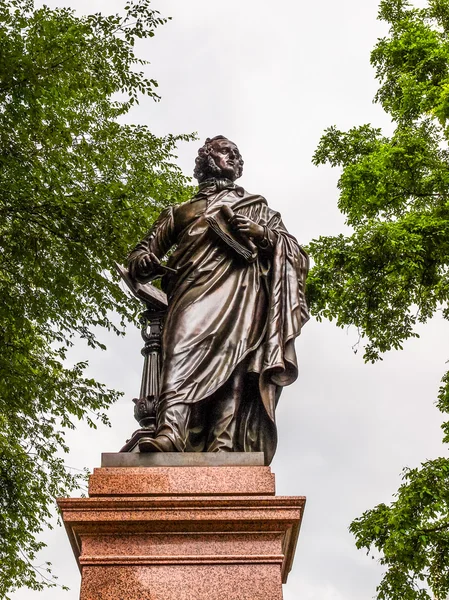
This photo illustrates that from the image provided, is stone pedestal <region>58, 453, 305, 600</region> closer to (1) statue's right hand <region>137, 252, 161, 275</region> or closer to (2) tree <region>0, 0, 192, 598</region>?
(1) statue's right hand <region>137, 252, 161, 275</region>

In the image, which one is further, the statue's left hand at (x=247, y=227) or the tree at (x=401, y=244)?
the tree at (x=401, y=244)

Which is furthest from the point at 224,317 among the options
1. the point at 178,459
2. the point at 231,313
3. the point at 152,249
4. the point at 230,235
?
the point at 178,459

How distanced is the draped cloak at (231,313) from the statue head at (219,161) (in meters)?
0.28

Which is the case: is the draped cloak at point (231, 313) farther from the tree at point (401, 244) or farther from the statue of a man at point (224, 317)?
the tree at point (401, 244)

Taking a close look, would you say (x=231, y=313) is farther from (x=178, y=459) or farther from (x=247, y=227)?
(x=178, y=459)

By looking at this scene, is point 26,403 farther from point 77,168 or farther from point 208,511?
point 208,511

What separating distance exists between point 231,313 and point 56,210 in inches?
240

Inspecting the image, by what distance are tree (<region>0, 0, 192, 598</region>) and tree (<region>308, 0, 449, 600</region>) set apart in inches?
115

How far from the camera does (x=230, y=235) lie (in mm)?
5863

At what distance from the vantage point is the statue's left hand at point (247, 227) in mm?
5793

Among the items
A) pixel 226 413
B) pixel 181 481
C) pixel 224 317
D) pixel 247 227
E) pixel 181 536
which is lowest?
pixel 181 536

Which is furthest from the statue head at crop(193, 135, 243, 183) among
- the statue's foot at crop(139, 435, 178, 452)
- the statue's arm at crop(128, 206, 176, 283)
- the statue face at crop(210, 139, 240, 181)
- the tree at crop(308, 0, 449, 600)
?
the tree at crop(308, 0, 449, 600)

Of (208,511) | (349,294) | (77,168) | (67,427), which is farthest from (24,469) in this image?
(208,511)

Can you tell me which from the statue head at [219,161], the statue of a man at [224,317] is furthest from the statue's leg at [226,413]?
the statue head at [219,161]
